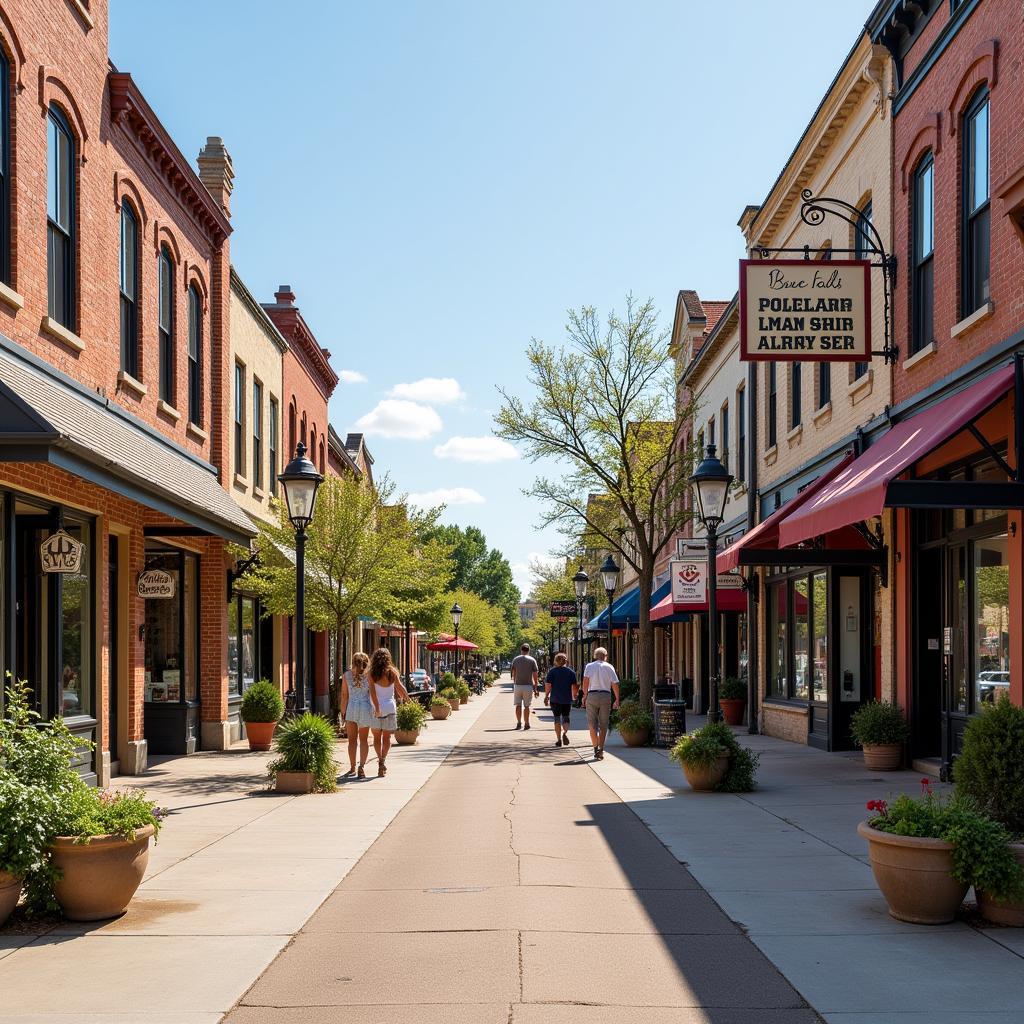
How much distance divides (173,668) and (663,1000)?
15699 mm

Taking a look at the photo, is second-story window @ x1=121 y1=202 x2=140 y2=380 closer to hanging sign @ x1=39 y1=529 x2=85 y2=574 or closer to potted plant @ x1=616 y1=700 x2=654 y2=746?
hanging sign @ x1=39 y1=529 x2=85 y2=574

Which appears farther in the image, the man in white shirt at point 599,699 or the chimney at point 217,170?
the chimney at point 217,170

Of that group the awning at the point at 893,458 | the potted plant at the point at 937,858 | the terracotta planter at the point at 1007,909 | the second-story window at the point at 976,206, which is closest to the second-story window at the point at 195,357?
the awning at the point at 893,458

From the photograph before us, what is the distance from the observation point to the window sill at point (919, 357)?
589 inches

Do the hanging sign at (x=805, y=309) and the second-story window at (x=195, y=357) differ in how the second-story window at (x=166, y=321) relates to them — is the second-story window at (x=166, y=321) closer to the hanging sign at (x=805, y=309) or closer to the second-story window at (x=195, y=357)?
the second-story window at (x=195, y=357)

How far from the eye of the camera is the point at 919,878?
23.9 feet

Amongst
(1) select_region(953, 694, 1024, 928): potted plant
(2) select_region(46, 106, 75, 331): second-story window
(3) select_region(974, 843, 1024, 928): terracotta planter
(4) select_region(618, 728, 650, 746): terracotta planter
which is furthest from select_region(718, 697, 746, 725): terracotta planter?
(3) select_region(974, 843, 1024, 928): terracotta planter

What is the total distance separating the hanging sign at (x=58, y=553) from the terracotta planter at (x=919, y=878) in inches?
344

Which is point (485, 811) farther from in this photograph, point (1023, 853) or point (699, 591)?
point (699, 591)

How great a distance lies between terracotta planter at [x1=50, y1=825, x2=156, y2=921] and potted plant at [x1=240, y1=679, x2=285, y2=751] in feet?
44.3

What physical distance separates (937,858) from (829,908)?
1.02 m

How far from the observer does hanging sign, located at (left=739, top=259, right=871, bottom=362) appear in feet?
52.3

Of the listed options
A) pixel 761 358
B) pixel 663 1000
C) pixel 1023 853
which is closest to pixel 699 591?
pixel 761 358

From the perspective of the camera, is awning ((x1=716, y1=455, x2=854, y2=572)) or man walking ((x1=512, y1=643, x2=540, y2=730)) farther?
man walking ((x1=512, y1=643, x2=540, y2=730))
